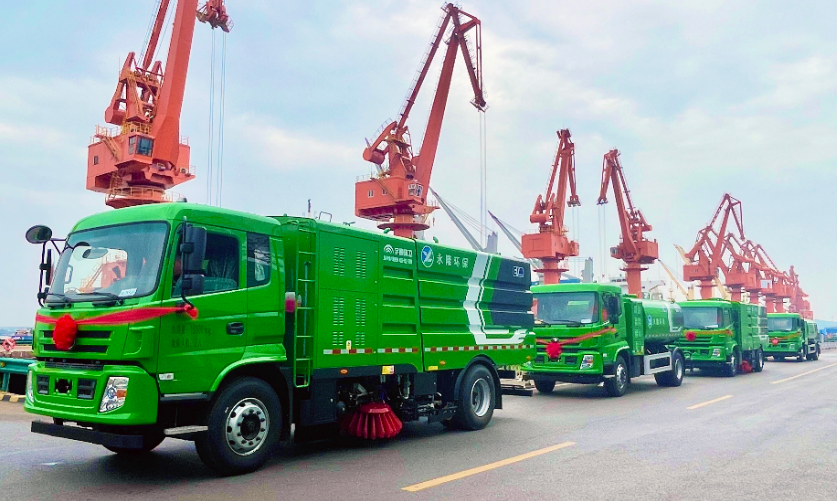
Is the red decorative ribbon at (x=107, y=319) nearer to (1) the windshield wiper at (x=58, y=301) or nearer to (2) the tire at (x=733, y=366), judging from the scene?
(1) the windshield wiper at (x=58, y=301)

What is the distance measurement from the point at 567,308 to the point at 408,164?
2302 centimetres

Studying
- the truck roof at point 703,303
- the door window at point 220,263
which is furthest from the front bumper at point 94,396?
the truck roof at point 703,303

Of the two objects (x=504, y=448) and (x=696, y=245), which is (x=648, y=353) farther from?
(x=696, y=245)

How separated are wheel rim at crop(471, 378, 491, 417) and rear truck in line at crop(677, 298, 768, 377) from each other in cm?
1354

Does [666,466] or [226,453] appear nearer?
[226,453]

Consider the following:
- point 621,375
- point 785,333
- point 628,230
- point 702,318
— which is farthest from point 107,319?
point 628,230

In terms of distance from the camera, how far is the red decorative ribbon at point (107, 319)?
6.12m

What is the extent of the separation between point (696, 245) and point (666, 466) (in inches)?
3040

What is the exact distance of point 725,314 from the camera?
22938 mm

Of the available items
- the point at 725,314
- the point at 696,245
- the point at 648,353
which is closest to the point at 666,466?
the point at 648,353

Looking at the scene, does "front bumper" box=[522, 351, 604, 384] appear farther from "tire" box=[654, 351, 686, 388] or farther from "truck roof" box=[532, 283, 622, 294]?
"tire" box=[654, 351, 686, 388]

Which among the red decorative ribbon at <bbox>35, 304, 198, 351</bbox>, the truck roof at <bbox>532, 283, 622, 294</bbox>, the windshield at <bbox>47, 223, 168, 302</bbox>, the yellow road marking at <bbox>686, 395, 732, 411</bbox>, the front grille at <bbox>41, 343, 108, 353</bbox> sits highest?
the truck roof at <bbox>532, 283, 622, 294</bbox>

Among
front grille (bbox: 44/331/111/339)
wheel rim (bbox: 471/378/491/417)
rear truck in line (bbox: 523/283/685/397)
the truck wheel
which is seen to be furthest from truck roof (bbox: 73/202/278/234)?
rear truck in line (bbox: 523/283/685/397)

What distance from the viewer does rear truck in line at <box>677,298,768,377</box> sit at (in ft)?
73.7
